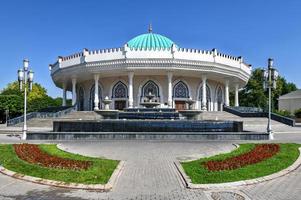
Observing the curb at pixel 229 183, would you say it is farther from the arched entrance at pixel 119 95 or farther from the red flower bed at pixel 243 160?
the arched entrance at pixel 119 95

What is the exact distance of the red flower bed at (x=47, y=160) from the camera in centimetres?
914

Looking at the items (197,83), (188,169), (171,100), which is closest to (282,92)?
(197,83)

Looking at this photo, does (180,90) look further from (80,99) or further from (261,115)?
(80,99)

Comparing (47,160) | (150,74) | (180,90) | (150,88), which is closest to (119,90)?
(150,88)

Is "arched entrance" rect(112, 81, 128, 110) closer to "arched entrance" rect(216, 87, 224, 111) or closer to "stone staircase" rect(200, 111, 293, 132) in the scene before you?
"stone staircase" rect(200, 111, 293, 132)

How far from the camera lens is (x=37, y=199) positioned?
6590mm

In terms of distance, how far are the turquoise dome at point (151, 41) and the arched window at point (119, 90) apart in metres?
5.51

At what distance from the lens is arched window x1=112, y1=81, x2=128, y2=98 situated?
135 feet

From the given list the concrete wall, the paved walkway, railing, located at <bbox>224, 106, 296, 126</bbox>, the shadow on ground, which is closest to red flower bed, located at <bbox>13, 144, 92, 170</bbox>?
the paved walkway

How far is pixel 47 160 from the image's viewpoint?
9.83m

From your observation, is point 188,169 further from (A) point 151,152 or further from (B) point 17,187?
(B) point 17,187

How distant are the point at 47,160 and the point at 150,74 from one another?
30483 mm

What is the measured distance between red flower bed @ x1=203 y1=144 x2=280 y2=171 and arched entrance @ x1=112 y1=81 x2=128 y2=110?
3022 cm

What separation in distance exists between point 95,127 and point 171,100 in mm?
20968
